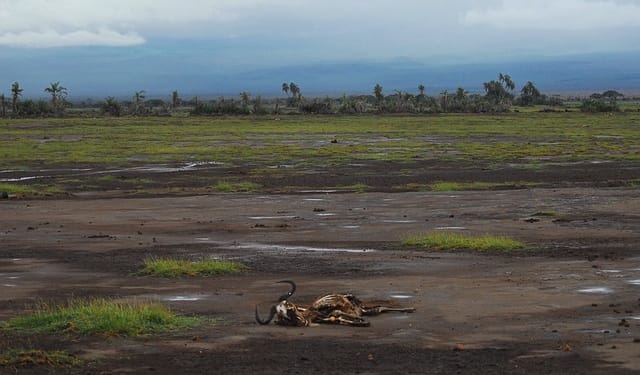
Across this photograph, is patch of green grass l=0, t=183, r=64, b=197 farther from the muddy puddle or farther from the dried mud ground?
the muddy puddle

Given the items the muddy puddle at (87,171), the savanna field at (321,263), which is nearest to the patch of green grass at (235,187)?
the savanna field at (321,263)

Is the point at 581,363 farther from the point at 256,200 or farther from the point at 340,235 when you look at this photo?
the point at 256,200

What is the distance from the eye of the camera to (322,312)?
15000 millimetres

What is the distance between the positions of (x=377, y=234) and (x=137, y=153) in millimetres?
Answer: 35321

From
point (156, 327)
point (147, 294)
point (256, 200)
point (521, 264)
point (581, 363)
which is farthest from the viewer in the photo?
point (256, 200)

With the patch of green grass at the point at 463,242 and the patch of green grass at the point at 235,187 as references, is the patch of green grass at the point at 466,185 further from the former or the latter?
the patch of green grass at the point at 463,242

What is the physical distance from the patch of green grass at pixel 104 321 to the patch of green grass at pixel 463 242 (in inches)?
349

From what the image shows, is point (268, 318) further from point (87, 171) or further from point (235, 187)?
point (87, 171)

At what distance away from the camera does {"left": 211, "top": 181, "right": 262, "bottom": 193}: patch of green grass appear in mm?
38406

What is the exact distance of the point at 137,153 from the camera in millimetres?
59125

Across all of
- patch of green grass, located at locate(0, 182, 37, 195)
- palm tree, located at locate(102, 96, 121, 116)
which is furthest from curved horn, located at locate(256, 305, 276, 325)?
palm tree, located at locate(102, 96, 121, 116)

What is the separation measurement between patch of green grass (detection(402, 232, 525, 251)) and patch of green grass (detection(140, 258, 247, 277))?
15.2ft

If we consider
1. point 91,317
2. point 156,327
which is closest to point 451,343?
point 156,327

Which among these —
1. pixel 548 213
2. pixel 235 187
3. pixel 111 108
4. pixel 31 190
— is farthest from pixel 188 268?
pixel 111 108
